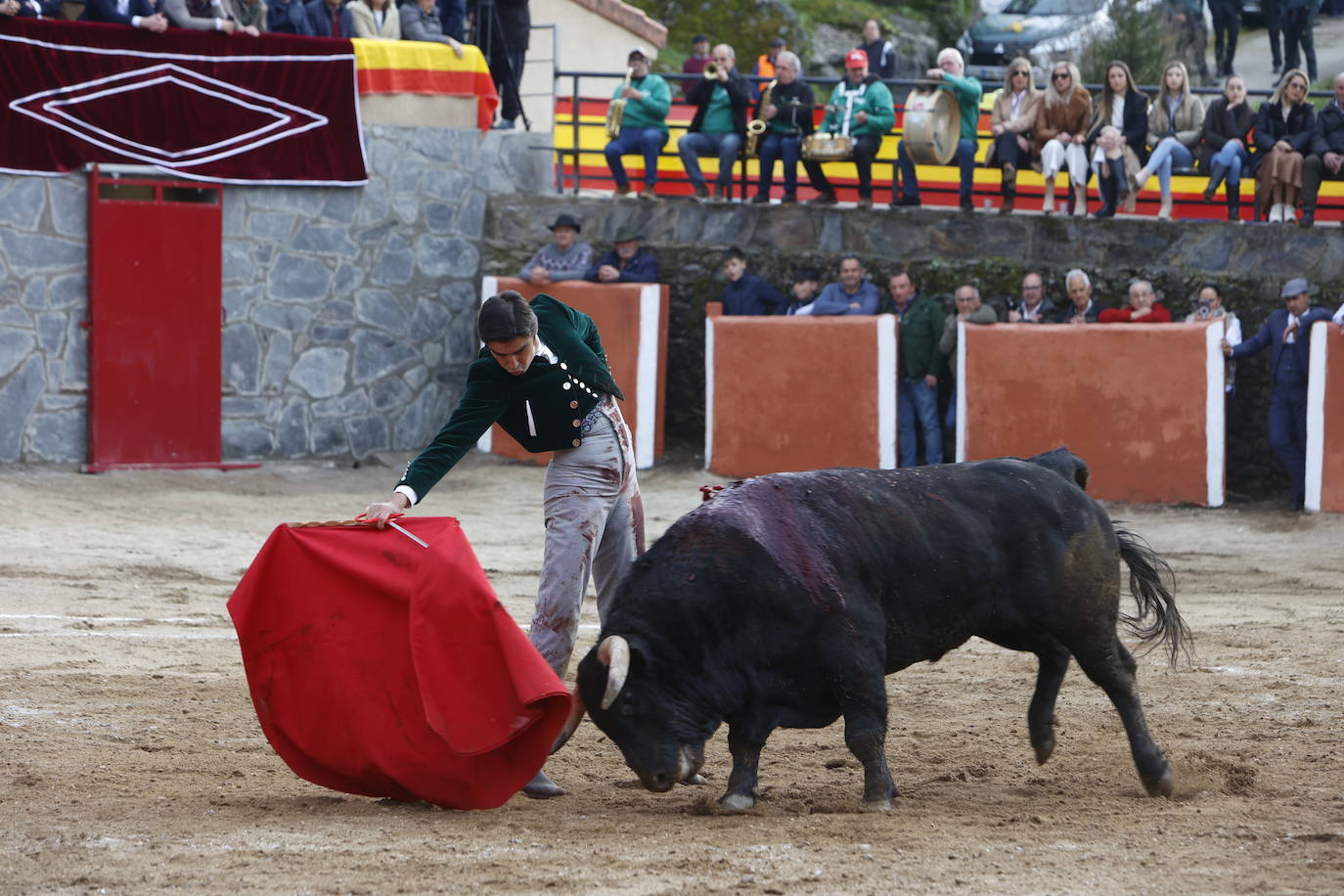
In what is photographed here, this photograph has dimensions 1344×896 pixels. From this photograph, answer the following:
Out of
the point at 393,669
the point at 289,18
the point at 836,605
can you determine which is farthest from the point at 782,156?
the point at 393,669

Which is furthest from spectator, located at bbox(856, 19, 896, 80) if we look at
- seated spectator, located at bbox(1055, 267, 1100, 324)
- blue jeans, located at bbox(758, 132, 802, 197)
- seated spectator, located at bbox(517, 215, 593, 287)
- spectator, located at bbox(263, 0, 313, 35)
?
spectator, located at bbox(263, 0, 313, 35)

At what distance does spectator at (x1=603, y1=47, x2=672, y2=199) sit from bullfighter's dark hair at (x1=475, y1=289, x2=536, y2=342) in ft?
30.1

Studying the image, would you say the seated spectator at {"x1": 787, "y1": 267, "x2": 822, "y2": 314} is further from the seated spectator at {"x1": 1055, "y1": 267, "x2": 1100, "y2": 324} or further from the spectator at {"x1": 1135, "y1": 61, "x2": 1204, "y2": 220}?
the spectator at {"x1": 1135, "y1": 61, "x2": 1204, "y2": 220}

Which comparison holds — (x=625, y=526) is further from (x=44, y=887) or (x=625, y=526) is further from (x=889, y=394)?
(x=889, y=394)

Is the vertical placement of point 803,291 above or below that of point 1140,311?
above

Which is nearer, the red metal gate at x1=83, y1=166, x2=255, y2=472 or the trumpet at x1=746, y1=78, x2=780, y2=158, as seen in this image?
the red metal gate at x1=83, y1=166, x2=255, y2=472

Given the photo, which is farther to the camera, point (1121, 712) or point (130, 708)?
point (130, 708)

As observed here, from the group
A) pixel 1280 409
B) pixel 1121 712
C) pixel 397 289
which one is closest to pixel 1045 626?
pixel 1121 712

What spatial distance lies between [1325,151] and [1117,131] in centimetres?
148

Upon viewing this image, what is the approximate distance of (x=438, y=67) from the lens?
14.3 m

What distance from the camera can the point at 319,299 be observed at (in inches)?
555

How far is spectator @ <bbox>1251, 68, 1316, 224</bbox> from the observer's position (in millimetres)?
12445

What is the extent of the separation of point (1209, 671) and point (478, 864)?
3.99 meters

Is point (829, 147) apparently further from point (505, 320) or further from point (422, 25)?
point (505, 320)
